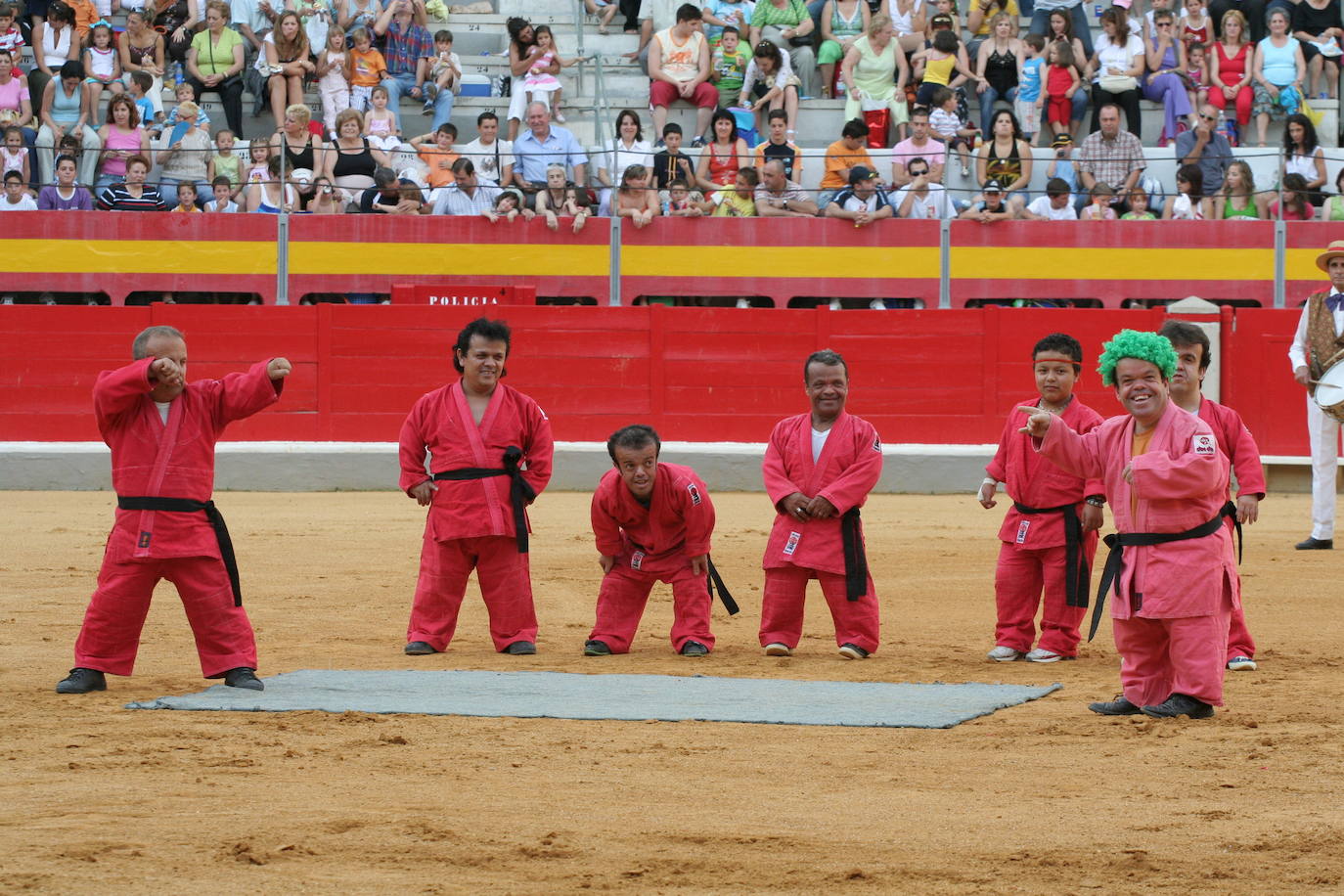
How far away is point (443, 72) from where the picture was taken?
17.9 meters

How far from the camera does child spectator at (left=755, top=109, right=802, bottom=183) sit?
16344 millimetres

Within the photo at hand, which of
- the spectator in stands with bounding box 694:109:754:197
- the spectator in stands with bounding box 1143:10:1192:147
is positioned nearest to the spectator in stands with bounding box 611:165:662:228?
the spectator in stands with bounding box 694:109:754:197

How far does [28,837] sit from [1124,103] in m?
15.2

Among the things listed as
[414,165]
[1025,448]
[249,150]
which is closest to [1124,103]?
[414,165]

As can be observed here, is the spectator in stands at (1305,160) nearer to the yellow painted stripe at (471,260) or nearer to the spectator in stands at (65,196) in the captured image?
the yellow painted stripe at (471,260)

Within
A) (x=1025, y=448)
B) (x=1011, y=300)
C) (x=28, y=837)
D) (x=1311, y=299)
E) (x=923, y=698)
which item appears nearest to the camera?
(x=28, y=837)

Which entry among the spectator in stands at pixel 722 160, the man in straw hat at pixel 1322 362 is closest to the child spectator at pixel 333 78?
the spectator in stands at pixel 722 160

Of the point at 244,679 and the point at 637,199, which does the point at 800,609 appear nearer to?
the point at 244,679

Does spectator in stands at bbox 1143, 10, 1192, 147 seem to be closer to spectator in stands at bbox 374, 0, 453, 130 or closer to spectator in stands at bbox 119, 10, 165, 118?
spectator in stands at bbox 374, 0, 453, 130

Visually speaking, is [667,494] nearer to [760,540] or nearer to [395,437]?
[760,540]

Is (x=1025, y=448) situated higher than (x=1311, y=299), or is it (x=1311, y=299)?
(x=1311, y=299)

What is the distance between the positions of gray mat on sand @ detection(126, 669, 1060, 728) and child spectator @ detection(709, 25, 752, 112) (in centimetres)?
1170

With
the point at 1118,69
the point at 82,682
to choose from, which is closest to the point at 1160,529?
the point at 82,682

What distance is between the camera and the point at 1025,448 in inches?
302
